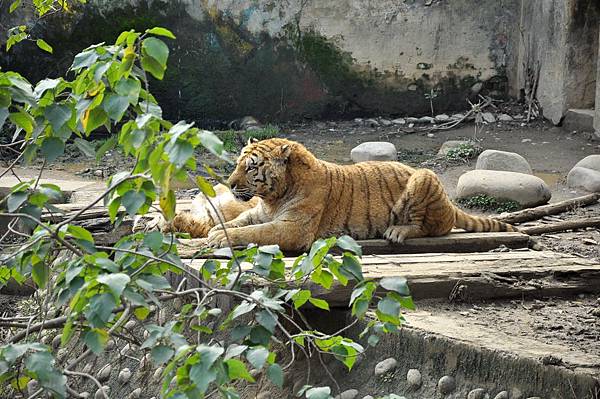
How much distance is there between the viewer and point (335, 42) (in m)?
14.0

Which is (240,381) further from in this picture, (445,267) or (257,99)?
(257,99)

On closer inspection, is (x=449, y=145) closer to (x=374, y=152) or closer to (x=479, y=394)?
(x=374, y=152)

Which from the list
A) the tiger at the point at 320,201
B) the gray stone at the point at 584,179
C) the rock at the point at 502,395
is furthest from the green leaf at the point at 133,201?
the gray stone at the point at 584,179

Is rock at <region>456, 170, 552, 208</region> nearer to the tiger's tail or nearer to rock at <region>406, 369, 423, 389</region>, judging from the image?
the tiger's tail

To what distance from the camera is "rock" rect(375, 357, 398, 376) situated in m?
5.06

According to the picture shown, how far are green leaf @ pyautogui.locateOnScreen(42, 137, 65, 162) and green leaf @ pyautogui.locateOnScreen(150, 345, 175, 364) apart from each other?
726 millimetres

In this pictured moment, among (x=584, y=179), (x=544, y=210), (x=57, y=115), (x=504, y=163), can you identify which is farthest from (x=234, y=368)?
(x=504, y=163)

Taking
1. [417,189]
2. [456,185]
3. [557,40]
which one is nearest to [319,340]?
[417,189]

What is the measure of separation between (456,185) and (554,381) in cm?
594

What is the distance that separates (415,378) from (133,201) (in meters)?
2.40

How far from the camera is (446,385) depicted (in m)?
4.81

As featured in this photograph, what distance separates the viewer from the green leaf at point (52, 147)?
3248 mm

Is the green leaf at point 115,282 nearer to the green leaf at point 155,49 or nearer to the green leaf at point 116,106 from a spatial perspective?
the green leaf at point 116,106

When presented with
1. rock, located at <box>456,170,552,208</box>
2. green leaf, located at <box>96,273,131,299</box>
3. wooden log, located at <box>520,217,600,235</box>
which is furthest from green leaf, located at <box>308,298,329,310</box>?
rock, located at <box>456,170,552,208</box>
